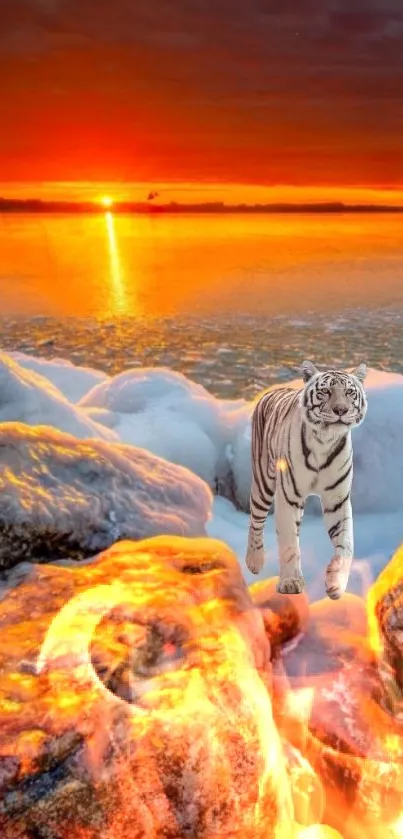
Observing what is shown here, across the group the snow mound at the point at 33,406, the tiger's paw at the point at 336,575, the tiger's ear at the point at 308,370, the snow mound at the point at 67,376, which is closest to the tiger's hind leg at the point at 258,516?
the tiger's paw at the point at 336,575

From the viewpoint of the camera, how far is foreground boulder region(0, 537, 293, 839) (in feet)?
9.47

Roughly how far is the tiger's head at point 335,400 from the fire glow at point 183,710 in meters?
1.36

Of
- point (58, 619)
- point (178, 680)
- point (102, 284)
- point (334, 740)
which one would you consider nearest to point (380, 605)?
point (334, 740)

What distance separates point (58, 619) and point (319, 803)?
2373 mm

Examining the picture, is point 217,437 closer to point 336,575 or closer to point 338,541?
point 338,541

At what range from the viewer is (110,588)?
4066mm

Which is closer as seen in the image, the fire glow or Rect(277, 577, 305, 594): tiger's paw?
the fire glow

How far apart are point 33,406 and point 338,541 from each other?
5554 millimetres

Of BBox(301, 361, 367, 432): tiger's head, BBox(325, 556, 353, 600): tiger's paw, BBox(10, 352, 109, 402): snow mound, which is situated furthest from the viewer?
BBox(10, 352, 109, 402): snow mound

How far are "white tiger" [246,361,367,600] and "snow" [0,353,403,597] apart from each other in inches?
57.0

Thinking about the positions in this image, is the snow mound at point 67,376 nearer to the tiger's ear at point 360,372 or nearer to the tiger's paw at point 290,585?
the tiger's paw at point 290,585

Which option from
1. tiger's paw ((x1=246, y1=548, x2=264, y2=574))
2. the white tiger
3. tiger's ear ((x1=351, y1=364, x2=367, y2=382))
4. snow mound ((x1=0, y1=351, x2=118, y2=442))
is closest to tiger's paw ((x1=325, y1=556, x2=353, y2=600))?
the white tiger

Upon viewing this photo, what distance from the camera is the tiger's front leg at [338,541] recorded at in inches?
159

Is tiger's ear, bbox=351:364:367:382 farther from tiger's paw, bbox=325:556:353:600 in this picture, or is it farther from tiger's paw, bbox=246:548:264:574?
tiger's paw, bbox=246:548:264:574
